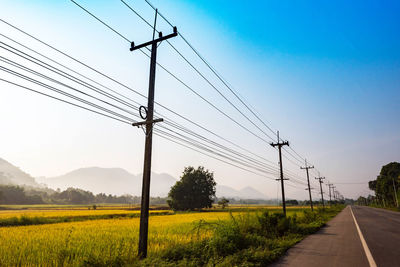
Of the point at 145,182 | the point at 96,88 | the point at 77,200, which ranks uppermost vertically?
the point at 96,88

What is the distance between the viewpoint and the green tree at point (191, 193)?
207 ft

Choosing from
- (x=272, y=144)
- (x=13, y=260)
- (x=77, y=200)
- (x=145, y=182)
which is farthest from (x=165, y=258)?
(x=77, y=200)

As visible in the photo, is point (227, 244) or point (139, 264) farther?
point (227, 244)

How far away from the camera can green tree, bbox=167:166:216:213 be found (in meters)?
63.0

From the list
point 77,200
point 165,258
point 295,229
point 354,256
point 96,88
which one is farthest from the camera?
point 77,200

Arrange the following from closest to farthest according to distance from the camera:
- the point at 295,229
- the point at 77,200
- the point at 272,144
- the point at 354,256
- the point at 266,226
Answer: the point at 354,256 → the point at 266,226 → the point at 295,229 → the point at 272,144 → the point at 77,200

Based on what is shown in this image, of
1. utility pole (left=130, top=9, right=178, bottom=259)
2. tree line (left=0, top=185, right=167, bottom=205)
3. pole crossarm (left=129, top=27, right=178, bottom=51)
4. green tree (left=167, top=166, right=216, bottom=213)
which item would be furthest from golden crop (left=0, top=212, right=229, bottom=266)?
tree line (left=0, top=185, right=167, bottom=205)

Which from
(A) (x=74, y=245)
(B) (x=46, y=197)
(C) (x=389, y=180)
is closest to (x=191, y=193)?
(A) (x=74, y=245)

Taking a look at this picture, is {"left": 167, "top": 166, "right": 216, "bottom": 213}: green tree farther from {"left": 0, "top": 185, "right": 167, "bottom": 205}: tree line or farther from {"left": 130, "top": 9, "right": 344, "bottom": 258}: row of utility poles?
{"left": 0, "top": 185, "right": 167, "bottom": 205}: tree line

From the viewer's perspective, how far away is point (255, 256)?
7707 millimetres

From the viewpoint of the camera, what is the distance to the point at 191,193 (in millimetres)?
63781

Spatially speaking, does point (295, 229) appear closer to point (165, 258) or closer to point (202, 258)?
point (202, 258)

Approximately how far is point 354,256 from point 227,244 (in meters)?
4.66

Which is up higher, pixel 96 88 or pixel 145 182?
pixel 96 88
